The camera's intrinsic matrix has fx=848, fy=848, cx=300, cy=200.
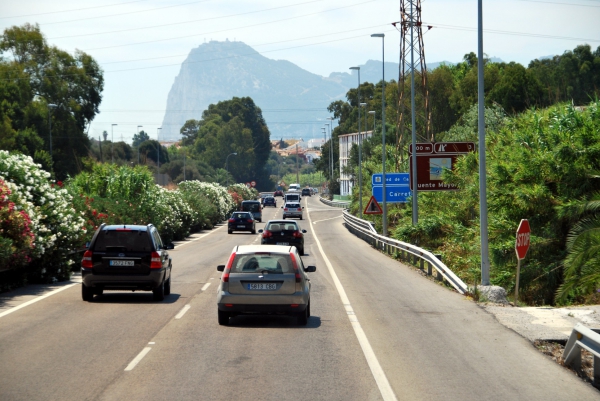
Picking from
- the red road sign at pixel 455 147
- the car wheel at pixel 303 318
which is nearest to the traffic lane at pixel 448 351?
the car wheel at pixel 303 318

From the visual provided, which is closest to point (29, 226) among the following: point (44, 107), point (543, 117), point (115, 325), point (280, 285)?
point (115, 325)

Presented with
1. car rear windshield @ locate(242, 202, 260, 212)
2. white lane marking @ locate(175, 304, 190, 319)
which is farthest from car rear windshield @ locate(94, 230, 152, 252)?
car rear windshield @ locate(242, 202, 260, 212)

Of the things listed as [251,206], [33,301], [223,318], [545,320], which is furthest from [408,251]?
[251,206]

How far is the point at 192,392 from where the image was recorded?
9.02 metres

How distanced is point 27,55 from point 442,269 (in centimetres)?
7205

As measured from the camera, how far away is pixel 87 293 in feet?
58.7

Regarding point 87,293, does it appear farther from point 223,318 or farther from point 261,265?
point 261,265

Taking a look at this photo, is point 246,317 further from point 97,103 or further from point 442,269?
point 97,103

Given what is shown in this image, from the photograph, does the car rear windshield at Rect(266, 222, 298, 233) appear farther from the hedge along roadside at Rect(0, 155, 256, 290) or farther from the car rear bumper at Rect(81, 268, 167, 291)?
the car rear bumper at Rect(81, 268, 167, 291)

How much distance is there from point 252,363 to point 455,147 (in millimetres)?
29558

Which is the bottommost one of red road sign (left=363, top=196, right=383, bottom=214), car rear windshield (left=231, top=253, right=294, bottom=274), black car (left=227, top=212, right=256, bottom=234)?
black car (left=227, top=212, right=256, bottom=234)

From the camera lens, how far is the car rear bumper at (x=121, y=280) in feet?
57.6

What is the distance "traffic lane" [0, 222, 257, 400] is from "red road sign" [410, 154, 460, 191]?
801 inches

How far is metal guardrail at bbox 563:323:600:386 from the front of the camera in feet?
33.0
